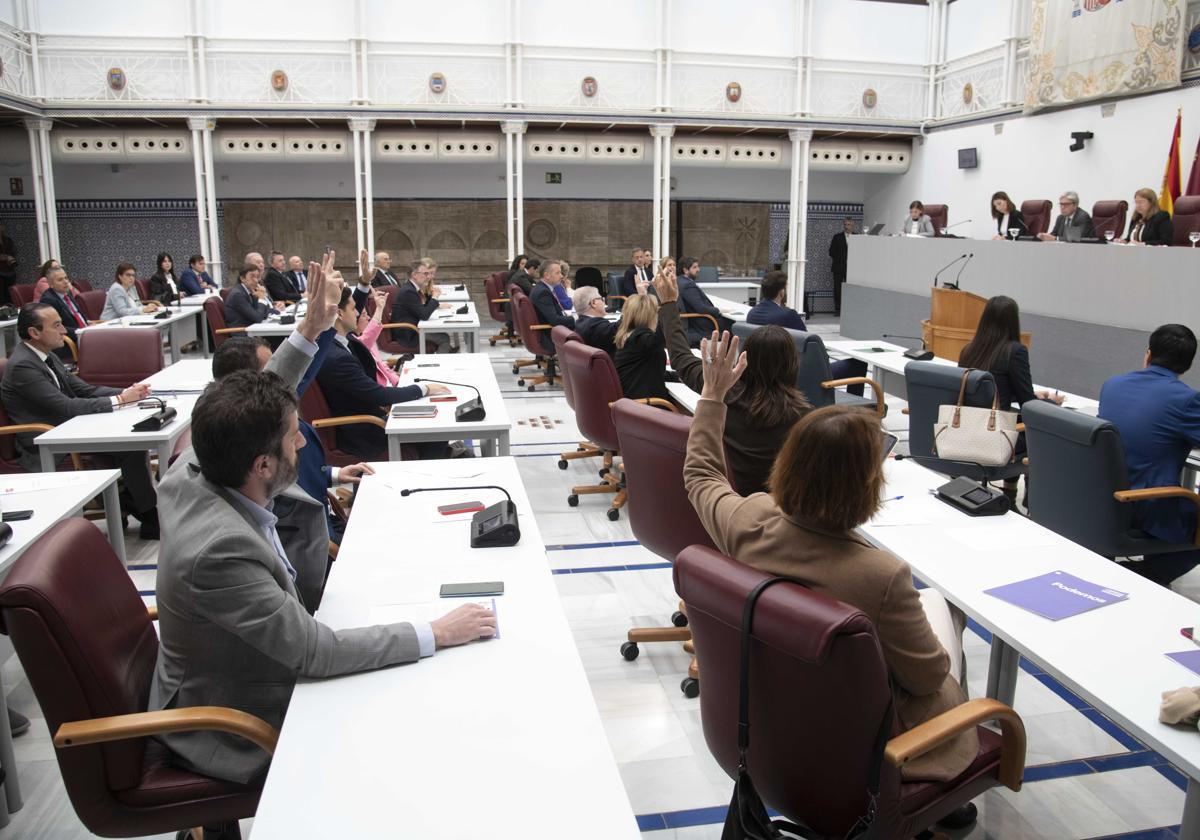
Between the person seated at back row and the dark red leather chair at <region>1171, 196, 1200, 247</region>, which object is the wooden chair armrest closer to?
the person seated at back row

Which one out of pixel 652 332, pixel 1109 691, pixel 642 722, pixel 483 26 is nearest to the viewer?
pixel 1109 691

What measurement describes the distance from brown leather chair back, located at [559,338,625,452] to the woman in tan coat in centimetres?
289

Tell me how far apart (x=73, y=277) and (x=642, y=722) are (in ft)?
50.0

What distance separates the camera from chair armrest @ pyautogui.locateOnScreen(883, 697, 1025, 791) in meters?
1.77

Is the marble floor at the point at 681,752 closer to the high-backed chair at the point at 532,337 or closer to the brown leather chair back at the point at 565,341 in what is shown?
the brown leather chair back at the point at 565,341

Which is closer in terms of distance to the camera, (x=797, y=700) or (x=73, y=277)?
(x=797, y=700)

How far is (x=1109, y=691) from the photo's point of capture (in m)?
1.85

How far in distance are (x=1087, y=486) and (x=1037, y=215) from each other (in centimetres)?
924

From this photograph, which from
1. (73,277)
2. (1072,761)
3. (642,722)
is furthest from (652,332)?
(73,277)

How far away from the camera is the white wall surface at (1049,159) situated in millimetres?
10219

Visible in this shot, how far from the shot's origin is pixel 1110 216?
10.2 metres

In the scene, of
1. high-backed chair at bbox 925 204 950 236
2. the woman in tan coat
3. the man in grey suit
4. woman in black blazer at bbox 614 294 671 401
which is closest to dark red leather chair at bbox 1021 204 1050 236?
high-backed chair at bbox 925 204 950 236

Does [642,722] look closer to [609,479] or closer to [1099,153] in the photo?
[609,479]

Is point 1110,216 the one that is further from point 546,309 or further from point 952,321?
point 546,309
